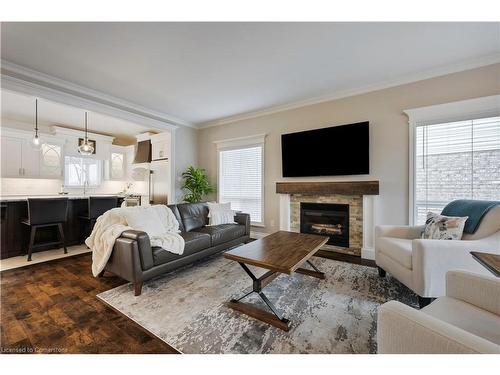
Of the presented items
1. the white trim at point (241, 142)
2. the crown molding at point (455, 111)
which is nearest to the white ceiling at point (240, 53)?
the crown molding at point (455, 111)

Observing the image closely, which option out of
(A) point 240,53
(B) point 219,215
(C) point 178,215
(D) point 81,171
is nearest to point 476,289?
(A) point 240,53

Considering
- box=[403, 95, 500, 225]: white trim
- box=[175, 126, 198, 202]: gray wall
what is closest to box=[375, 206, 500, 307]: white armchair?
box=[403, 95, 500, 225]: white trim

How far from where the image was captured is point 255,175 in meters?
4.41

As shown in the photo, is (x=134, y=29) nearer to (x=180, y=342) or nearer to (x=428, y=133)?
(x=180, y=342)

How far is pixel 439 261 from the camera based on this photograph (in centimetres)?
173

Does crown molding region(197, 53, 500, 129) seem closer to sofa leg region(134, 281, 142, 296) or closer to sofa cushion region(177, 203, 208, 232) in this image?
sofa cushion region(177, 203, 208, 232)

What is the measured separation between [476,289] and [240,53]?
8.98 ft

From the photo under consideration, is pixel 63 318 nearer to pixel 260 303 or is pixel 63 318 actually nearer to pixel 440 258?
pixel 260 303

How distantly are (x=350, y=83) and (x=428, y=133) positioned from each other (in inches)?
49.4

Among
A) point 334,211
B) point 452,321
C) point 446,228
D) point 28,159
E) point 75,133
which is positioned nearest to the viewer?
point 452,321

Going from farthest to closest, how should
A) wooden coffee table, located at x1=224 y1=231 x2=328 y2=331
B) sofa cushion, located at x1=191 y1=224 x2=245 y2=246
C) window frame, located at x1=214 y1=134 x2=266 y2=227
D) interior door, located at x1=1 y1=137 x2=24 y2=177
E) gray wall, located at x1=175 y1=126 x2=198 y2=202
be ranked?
1. gray wall, located at x1=175 y1=126 x2=198 y2=202
2. interior door, located at x1=1 y1=137 x2=24 y2=177
3. window frame, located at x1=214 y1=134 x2=266 y2=227
4. sofa cushion, located at x1=191 y1=224 x2=245 y2=246
5. wooden coffee table, located at x1=224 y1=231 x2=328 y2=331

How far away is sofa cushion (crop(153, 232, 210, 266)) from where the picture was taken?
2256mm

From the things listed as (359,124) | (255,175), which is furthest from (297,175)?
(359,124)

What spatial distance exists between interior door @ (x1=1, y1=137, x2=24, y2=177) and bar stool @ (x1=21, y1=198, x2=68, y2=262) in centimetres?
231
